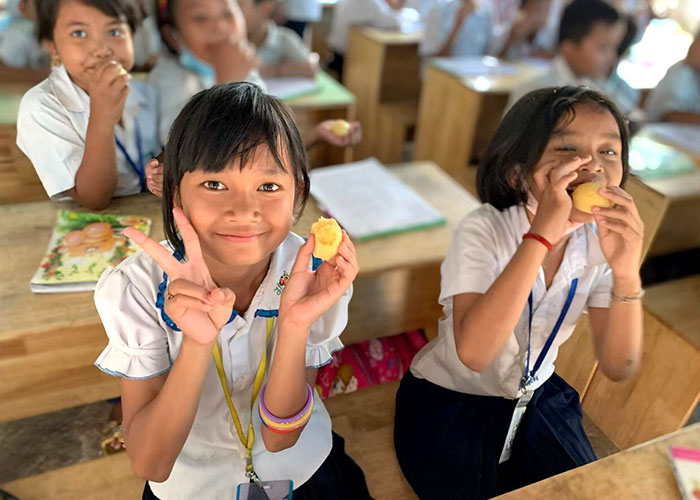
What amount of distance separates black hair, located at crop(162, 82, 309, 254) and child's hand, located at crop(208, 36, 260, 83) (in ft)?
3.06

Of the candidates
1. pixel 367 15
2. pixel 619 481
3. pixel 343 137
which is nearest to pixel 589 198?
pixel 619 481

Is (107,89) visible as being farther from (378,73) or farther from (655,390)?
(378,73)

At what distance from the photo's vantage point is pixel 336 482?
0.95m

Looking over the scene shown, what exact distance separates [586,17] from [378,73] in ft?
5.16

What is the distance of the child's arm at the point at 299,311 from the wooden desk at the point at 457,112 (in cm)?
201

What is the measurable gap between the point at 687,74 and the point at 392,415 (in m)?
2.51

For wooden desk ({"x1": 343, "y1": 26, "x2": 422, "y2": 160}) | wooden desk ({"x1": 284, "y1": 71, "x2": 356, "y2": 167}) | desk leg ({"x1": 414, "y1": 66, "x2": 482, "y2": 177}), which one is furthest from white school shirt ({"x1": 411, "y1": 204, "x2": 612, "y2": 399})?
wooden desk ({"x1": 343, "y1": 26, "x2": 422, "y2": 160})

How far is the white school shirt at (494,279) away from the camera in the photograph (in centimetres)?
98

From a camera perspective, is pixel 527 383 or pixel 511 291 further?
pixel 527 383

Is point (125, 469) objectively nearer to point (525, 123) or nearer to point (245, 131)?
point (245, 131)

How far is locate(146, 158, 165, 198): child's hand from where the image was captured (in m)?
0.80

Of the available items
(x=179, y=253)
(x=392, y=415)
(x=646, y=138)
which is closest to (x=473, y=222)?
(x=392, y=415)

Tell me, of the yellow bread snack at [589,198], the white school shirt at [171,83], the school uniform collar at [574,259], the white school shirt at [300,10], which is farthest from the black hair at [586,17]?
the white school shirt at [300,10]

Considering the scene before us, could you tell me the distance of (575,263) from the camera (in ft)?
3.31
